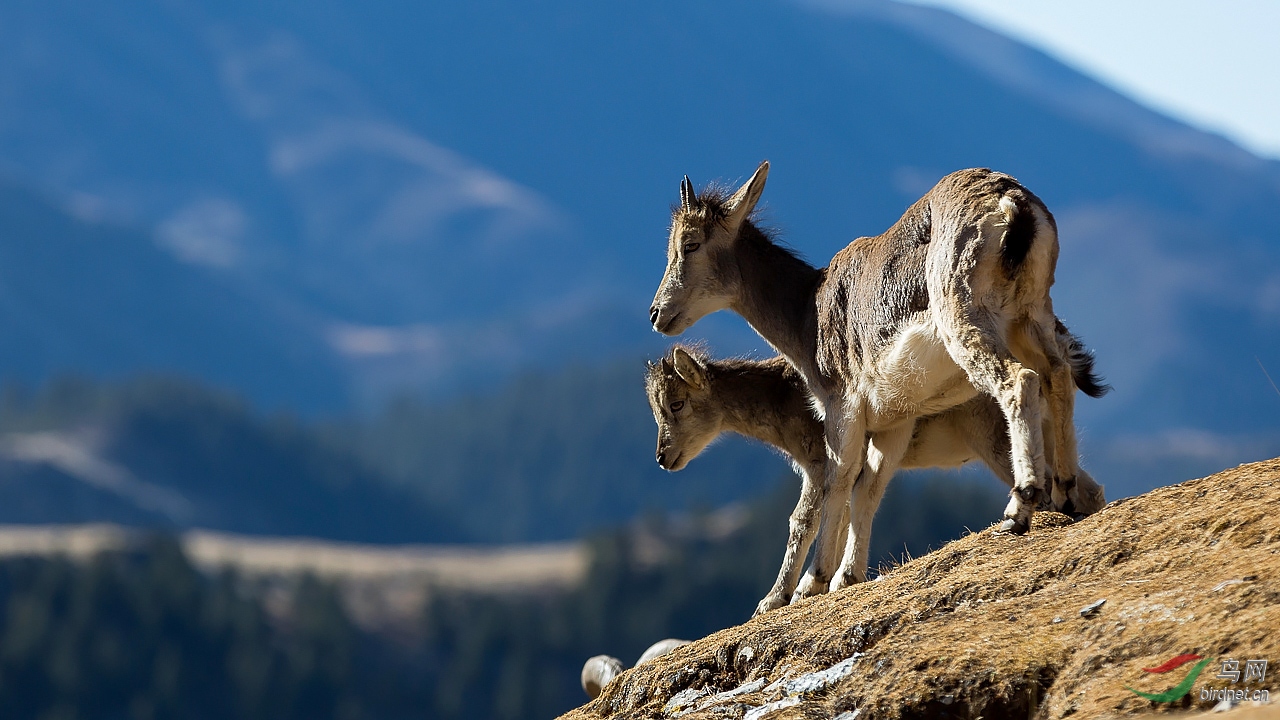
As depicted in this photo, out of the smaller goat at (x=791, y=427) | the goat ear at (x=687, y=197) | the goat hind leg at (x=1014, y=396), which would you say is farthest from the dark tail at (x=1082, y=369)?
the goat ear at (x=687, y=197)

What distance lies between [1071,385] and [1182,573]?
1.90m

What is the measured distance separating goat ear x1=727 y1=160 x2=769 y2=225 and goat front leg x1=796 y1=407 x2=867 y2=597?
2.23 m

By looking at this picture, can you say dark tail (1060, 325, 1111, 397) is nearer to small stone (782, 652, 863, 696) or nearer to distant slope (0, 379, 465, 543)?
small stone (782, 652, 863, 696)

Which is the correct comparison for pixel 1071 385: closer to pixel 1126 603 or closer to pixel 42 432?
pixel 1126 603

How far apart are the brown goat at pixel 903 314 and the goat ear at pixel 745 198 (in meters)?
0.01

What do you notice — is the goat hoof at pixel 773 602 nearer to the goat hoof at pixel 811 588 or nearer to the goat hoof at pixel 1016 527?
the goat hoof at pixel 811 588

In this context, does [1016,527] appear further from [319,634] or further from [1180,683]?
[319,634]

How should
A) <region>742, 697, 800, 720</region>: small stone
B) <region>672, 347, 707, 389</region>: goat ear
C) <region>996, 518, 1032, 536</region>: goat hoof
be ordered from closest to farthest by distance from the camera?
<region>742, 697, 800, 720</region>: small stone → <region>996, 518, 1032, 536</region>: goat hoof → <region>672, 347, 707, 389</region>: goat ear

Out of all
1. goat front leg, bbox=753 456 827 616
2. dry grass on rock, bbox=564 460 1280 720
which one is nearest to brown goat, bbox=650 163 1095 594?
goat front leg, bbox=753 456 827 616

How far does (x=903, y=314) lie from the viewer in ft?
35.8

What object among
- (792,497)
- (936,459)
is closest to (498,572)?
(792,497)

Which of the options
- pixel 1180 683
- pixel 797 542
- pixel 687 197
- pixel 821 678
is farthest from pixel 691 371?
pixel 1180 683

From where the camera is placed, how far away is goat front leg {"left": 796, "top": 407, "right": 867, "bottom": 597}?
11.5 meters

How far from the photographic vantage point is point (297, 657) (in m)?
91.0
